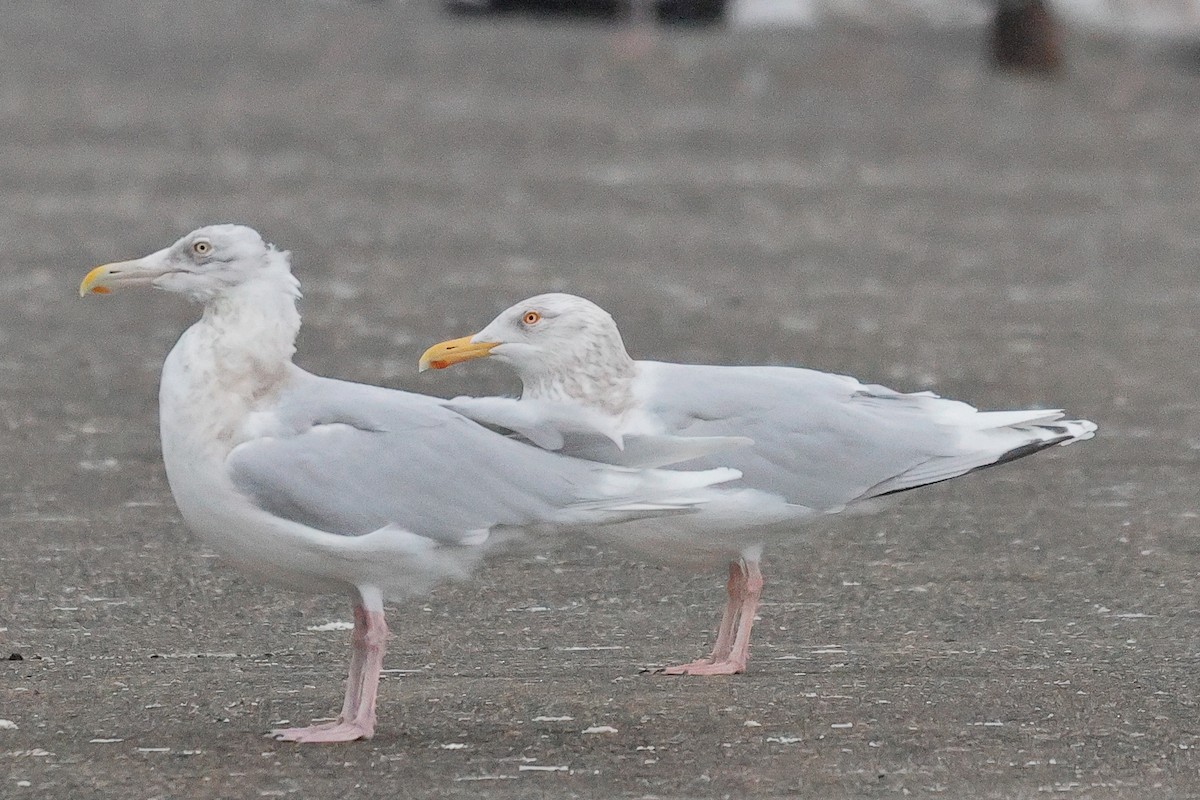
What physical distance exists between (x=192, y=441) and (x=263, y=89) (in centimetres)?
1708

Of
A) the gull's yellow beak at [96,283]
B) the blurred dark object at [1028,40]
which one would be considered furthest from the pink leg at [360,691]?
the blurred dark object at [1028,40]

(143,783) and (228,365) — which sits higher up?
(228,365)

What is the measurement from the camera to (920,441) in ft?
19.0

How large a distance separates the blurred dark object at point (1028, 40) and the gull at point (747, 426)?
56.8 ft

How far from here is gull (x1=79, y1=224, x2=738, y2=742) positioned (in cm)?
492

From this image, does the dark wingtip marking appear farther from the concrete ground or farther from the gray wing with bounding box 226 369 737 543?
the gray wing with bounding box 226 369 737 543

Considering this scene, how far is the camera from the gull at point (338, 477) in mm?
4918

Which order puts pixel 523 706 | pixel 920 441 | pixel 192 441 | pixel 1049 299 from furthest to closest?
pixel 1049 299, pixel 920 441, pixel 523 706, pixel 192 441

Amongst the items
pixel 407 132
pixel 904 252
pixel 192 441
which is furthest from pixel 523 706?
pixel 407 132

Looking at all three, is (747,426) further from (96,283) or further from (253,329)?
(96,283)

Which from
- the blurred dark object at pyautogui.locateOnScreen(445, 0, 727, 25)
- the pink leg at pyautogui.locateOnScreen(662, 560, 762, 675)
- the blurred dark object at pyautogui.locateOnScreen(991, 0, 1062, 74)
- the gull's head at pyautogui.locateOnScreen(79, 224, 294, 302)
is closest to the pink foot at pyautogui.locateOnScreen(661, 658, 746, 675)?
the pink leg at pyautogui.locateOnScreen(662, 560, 762, 675)

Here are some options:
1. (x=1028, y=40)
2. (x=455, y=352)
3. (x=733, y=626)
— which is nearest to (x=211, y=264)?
(x=455, y=352)

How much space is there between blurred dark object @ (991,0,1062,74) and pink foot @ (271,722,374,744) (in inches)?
734

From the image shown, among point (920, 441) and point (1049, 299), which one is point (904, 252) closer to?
point (1049, 299)
